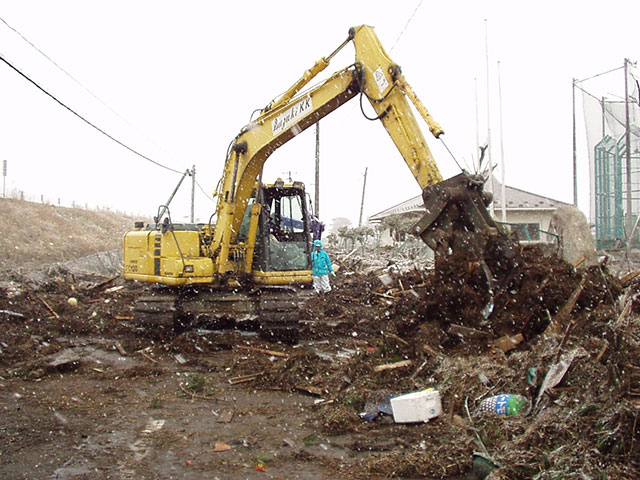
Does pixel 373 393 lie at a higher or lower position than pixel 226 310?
lower

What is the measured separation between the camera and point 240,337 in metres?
9.09

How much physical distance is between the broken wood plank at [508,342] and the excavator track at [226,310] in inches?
140

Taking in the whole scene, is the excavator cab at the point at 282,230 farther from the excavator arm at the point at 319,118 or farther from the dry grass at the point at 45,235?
the dry grass at the point at 45,235

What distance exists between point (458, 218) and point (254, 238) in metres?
4.13

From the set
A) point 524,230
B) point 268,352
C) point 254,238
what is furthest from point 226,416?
point 524,230

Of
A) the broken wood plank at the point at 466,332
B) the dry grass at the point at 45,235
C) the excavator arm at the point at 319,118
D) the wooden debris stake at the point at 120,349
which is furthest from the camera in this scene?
the dry grass at the point at 45,235

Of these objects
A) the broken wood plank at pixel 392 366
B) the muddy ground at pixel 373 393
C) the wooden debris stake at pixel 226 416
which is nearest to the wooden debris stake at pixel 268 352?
the muddy ground at pixel 373 393

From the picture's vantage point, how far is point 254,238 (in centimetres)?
939

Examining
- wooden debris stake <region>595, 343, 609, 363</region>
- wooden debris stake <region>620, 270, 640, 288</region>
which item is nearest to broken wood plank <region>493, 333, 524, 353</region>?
wooden debris stake <region>595, 343, 609, 363</region>

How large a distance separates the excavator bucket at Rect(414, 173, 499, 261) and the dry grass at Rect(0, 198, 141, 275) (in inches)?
732

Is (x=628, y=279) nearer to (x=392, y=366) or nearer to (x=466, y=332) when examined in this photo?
(x=466, y=332)

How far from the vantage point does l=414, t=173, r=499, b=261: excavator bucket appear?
6.15 metres

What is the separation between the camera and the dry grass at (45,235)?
79.6ft

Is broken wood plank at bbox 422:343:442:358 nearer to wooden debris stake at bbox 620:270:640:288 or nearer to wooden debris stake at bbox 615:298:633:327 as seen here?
wooden debris stake at bbox 615:298:633:327
